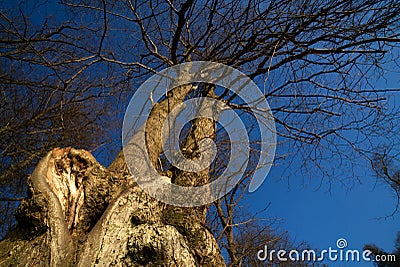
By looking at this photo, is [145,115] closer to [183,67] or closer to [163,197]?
[183,67]

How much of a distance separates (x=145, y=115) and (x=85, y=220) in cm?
122

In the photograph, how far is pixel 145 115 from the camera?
2797mm

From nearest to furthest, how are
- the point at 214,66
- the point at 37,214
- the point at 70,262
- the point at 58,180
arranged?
the point at 70,262, the point at 37,214, the point at 58,180, the point at 214,66

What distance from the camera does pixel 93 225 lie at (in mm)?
1790

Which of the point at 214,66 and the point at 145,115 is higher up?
the point at 214,66

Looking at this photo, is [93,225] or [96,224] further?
[93,225]

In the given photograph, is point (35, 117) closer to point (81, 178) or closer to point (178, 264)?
point (81, 178)

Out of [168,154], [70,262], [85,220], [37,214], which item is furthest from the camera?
[168,154]

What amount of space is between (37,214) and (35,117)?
3437 millimetres

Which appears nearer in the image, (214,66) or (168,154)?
(168,154)

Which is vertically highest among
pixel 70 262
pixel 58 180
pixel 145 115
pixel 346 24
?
pixel 346 24

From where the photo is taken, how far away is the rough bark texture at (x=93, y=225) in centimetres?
148

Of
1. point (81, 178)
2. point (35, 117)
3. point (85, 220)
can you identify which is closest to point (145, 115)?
point (81, 178)

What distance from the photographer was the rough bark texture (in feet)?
4.85
